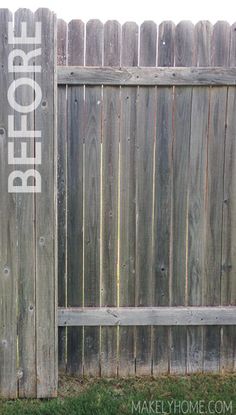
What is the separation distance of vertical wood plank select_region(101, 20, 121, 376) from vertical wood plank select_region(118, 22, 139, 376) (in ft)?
0.13

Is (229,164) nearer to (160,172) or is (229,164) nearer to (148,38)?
(160,172)

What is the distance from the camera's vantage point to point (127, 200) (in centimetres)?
319

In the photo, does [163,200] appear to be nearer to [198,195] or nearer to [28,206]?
[198,195]

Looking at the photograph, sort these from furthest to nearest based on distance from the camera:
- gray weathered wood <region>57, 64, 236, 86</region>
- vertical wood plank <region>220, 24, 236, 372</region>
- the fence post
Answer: vertical wood plank <region>220, 24, 236, 372</region> < gray weathered wood <region>57, 64, 236, 86</region> < the fence post

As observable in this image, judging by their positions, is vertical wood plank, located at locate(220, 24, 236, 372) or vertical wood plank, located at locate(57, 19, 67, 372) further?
vertical wood plank, located at locate(220, 24, 236, 372)

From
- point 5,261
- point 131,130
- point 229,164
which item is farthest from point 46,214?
point 229,164

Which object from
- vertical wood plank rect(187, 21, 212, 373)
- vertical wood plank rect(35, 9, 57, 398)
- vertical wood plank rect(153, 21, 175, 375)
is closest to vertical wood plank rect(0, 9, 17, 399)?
vertical wood plank rect(35, 9, 57, 398)

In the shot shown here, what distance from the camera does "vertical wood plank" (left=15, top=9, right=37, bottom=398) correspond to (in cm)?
282

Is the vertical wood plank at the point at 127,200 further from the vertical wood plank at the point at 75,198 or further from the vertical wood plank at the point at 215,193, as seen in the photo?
the vertical wood plank at the point at 215,193

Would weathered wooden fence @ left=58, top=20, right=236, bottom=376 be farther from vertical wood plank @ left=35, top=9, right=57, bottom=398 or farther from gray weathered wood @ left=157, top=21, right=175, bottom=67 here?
vertical wood plank @ left=35, top=9, right=57, bottom=398

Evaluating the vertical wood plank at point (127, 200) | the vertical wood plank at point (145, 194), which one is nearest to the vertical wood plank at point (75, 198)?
the vertical wood plank at point (127, 200)

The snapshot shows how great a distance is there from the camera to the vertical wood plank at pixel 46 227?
280cm

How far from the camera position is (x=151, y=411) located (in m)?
2.74

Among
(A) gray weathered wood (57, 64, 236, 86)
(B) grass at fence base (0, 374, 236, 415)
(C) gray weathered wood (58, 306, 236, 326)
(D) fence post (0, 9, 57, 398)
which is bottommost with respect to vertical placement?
(B) grass at fence base (0, 374, 236, 415)
